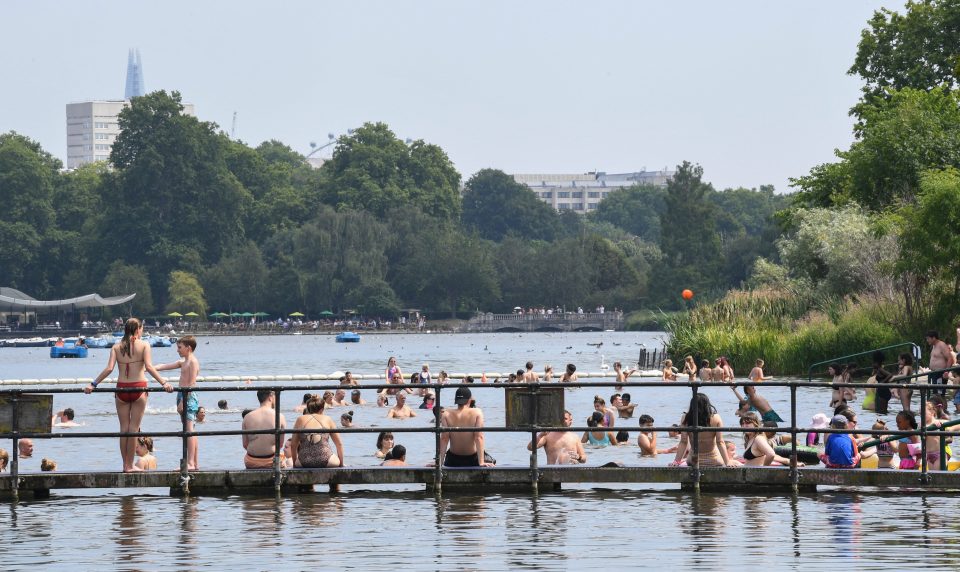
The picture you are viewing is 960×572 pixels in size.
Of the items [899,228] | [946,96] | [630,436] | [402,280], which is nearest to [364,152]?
[402,280]

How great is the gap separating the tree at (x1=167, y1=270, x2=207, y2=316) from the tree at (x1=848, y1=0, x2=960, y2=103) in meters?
109

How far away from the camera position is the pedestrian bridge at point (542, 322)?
180 metres

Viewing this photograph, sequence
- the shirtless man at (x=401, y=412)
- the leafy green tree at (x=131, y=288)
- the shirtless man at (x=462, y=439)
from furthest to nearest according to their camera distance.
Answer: the leafy green tree at (x=131, y=288) < the shirtless man at (x=401, y=412) < the shirtless man at (x=462, y=439)

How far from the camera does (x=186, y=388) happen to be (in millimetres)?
19891

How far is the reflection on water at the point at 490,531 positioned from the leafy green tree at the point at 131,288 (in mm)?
160771

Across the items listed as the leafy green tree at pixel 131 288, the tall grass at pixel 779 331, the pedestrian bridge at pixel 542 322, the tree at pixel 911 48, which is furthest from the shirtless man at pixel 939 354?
the leafy green tree at pixel 131 288

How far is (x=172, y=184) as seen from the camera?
19688 cm

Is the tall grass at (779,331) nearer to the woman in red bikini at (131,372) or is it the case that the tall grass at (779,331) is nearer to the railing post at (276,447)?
the railing post at (276,447)

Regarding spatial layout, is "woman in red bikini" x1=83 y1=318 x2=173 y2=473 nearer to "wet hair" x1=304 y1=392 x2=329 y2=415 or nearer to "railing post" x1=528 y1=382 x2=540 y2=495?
"wet hair" x1=304 y1=392 x2=329 y2=415

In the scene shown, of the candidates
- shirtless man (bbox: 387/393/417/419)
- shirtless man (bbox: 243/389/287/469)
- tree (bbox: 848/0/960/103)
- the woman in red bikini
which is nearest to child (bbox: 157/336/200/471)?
the woman in red bikini

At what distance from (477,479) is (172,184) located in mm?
180396

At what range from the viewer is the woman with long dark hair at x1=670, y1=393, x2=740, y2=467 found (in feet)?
66.4

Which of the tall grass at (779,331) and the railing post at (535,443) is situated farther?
the tall grass at (779,331)

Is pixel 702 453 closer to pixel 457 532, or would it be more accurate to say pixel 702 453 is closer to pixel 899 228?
pixel 457 532
